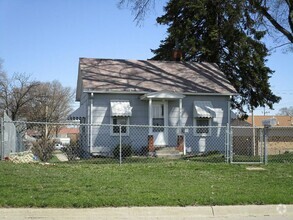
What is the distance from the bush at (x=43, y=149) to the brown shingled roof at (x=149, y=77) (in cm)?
376

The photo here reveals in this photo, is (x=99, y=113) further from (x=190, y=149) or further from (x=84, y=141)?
(x=190, y=149)

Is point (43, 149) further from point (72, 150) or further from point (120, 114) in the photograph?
point (120, 114)

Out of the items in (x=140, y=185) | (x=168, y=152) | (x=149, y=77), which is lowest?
(x=140, y=185)

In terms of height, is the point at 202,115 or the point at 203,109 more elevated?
the point at 203,109

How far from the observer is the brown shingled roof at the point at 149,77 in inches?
849

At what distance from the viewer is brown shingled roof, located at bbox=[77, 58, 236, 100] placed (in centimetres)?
2156

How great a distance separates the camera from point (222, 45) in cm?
3145

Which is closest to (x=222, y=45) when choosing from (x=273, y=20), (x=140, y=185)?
(x=273, y=20)

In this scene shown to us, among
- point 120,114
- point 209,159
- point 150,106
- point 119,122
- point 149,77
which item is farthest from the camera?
point 149,77

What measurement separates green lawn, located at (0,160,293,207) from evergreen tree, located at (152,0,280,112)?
17555 millimetres

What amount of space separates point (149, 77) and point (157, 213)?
51.0 ft

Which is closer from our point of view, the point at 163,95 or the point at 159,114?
the point at 163,95

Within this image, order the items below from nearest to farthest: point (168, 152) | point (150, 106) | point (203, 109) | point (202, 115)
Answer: point (168, 152), point (150, 106), point (202, 115), point (203, 109)

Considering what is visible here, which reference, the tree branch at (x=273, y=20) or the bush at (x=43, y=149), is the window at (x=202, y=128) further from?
the bush at (x=43, y=149)
